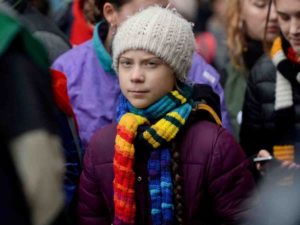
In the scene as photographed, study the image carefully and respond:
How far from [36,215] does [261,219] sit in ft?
4.63

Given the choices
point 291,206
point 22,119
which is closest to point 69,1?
point 291,206

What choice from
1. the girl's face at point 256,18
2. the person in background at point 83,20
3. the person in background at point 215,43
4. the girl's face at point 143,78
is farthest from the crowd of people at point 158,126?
the person in background at point 215,43

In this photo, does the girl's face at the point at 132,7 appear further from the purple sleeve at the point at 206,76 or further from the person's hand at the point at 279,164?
the person's hand at the point at 279,164

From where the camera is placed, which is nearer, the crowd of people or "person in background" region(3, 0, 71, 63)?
the crowd of people

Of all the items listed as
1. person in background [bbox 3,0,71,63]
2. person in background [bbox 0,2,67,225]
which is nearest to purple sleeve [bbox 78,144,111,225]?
person in background [bbox 3,0,71,63]

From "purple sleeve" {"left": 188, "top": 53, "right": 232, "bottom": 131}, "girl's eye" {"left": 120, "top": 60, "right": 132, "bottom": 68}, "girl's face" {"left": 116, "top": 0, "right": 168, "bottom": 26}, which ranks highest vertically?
"girl's eye" {"left": 120, "top": 60, "right": 132, "bottom": 68}

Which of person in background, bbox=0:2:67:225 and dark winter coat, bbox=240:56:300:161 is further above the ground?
person in background, bbox=0:2:67:225

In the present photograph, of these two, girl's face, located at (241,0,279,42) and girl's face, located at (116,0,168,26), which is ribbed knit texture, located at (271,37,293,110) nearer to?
girl's face, located at (116,0,168,26)

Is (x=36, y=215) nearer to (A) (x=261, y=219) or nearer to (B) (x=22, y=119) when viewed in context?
(B) (x=22, y=119)

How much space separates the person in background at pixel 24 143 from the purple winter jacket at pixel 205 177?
1.41 m

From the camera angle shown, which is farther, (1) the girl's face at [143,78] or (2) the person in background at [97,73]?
(2) the person in background at [97,73]

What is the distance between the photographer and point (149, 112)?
3.37 meters

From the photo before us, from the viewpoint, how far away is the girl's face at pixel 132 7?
4.05 m

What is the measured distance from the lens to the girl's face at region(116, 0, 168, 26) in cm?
405
